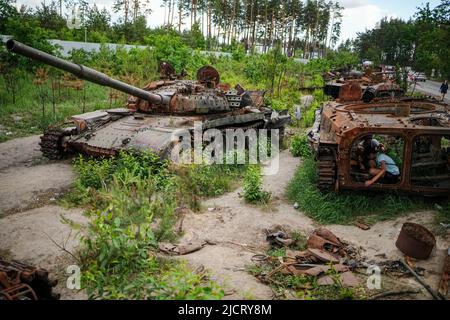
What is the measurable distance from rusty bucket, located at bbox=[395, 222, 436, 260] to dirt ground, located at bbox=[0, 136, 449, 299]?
14 centimetres

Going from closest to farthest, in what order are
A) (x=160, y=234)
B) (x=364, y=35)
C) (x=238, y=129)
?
(x=160, y=234)
(x=238, y=129)
(x=364, y=35)

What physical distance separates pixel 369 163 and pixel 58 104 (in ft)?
45.0

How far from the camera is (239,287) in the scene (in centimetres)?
432

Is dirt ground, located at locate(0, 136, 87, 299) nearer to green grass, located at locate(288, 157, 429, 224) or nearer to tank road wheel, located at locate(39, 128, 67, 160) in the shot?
tank road wheel, located at locate(39, 128, 67, 160)

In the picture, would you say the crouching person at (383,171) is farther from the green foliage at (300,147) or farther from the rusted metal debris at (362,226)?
the green foliage at (300,147)

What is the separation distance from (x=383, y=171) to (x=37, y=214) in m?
6.19

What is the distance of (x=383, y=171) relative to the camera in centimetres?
674

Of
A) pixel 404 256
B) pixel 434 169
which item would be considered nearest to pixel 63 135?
pixel 404 256

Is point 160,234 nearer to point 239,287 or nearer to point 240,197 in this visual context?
point 239,287

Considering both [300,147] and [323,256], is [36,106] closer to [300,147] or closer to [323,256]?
[300,147]

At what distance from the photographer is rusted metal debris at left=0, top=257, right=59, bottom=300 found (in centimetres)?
313

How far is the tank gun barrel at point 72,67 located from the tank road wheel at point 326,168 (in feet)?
13.9

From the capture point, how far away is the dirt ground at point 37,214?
16.4 ft
